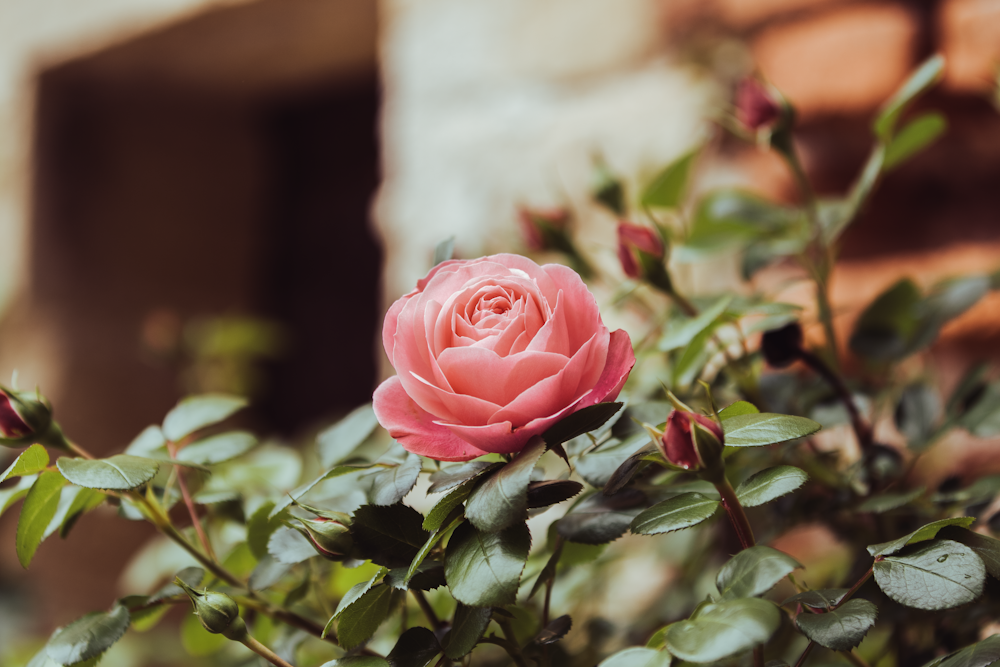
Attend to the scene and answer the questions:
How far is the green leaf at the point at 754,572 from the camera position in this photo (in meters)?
0.22

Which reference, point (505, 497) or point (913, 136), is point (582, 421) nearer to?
point (505, 497)

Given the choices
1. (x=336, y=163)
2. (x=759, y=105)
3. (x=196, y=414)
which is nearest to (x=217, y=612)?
(x=196, y=414)

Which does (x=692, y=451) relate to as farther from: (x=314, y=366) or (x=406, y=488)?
(x=314, y=366)

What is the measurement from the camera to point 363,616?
267mm

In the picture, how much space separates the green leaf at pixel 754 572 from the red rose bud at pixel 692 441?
1.2 inches

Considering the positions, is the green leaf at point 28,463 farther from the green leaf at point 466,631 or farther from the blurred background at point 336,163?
the blurred background at point 336,163

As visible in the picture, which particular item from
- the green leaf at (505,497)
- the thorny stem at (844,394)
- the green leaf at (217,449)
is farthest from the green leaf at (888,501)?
the green leaf at (217,449)

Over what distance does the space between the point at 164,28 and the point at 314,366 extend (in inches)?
23.9

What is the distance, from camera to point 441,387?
26 cm

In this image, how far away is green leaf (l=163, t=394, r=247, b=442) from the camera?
363mm

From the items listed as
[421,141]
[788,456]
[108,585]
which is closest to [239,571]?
[788,456]

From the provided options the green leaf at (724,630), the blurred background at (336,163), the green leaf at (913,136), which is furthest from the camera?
the blurred background at (336,163)

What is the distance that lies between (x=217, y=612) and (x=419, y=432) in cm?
9

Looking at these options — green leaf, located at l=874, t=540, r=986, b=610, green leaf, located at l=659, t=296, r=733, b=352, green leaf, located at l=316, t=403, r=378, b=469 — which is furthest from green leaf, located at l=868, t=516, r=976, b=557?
green leaf, located at l=316, t=403, r=378, b=469
